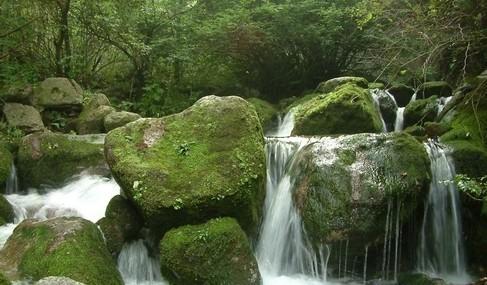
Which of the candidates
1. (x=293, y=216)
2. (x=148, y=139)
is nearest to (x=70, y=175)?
(x=148, y=139)

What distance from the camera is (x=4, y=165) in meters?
7.75

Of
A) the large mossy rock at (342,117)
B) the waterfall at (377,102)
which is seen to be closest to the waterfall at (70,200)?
the large mossy rock at (342,117)

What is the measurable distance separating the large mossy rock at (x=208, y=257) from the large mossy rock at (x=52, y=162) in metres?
3.16

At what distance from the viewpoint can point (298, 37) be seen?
12281 mm

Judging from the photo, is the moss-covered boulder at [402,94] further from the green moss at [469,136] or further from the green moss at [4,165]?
the green moss at [4,165]

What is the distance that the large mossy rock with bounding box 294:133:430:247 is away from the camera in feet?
18.7

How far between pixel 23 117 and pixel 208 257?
6.17 m

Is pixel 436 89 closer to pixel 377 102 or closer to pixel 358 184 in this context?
pixel 377 102

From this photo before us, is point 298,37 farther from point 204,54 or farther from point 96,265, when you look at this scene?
point 96,265

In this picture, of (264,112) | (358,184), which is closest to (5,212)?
(358,184)

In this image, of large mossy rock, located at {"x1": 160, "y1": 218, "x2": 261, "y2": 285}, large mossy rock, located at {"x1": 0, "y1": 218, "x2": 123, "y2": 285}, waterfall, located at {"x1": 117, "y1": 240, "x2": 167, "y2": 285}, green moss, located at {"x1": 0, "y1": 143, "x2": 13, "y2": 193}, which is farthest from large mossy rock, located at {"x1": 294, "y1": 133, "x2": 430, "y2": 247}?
green moss, located at {"x1": 0, "y1": 143, "x2": 13, "y2": 193}

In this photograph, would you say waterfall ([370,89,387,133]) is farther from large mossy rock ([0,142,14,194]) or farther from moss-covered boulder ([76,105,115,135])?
large mossy rock ([0,142,14,194])

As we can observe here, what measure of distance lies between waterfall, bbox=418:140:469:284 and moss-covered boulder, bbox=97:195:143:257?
366cm

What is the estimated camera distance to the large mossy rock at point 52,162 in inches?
316
